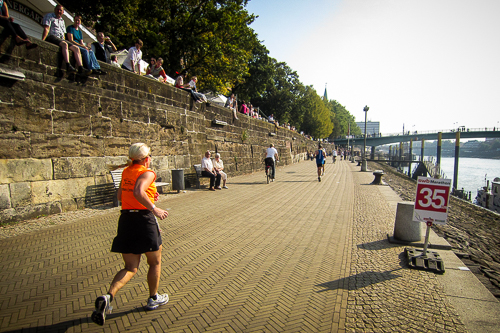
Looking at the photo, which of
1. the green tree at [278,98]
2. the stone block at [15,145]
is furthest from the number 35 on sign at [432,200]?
the green tree at [278,98]

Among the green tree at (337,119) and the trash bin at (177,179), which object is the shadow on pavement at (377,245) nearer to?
the trash bin at (177,179)

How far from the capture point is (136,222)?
276cm

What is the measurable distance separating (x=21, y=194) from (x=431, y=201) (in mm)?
7806

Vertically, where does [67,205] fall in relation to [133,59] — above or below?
below

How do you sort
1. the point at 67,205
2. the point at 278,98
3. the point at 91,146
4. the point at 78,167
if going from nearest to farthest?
the point at 67,205 < the point at 78,167 < the point at 91,146 < the point at 278,98

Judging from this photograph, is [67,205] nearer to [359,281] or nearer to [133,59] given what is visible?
[133,59]

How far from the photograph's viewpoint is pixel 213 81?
68.6 feet

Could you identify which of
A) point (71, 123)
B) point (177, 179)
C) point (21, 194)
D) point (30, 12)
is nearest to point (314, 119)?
point (177, 179)

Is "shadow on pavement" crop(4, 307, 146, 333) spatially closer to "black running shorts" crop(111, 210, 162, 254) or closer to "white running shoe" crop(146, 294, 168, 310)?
"white running shoe" crop(146, 294, 168, 310)

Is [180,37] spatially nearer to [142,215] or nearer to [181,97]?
[181,97]

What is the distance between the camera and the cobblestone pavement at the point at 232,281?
2.83m

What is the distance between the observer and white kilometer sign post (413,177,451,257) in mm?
4418

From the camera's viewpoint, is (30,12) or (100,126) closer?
(100,126)

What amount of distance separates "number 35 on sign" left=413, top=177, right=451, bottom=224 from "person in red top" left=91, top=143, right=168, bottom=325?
405cm
